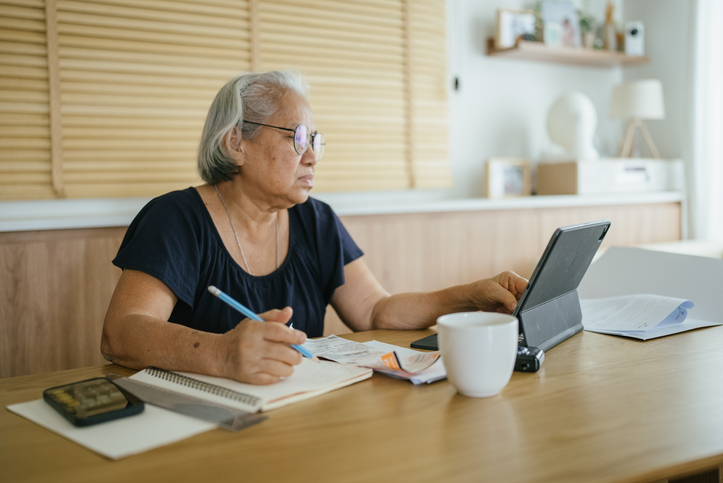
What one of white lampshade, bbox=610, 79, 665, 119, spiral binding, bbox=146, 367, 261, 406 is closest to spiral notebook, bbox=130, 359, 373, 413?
spiral binding, bbox=146, 367, 261, 406

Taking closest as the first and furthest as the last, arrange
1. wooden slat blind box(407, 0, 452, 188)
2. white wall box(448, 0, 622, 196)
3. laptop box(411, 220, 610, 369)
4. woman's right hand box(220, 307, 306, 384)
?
woman's right hand box(220, 307, 306, 384) → laptop box(411, 220, 610, 369) → wooden slat blind box(407, 0, 452, 188) → white wall box(448, 0, 622, 196)

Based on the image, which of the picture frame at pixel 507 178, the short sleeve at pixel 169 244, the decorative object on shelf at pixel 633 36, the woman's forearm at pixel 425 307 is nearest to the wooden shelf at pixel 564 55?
the decorative object on shelf at pixel 633 36

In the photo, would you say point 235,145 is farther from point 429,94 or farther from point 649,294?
point 429,94

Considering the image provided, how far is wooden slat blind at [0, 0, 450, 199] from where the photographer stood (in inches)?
81.7

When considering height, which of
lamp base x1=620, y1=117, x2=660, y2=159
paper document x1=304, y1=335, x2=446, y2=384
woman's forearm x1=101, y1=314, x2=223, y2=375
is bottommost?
paper document x1=304, y1=335, x2=446, y2=384

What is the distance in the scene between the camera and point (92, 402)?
79 centimetres

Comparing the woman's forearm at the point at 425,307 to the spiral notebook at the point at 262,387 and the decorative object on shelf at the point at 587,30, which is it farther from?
the decorative object on shelf at the point at 587,30

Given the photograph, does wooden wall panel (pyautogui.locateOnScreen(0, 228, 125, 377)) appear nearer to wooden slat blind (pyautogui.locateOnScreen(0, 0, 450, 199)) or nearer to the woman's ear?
wooden slat blind (pyautogui.locateOnScreen(0, 0, 450, 199))

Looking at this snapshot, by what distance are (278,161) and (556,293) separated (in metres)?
0.76

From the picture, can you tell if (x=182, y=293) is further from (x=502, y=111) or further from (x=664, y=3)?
(x=664, y=3)

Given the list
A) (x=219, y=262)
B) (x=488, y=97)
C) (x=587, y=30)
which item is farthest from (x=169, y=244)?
(x=587, y=30)

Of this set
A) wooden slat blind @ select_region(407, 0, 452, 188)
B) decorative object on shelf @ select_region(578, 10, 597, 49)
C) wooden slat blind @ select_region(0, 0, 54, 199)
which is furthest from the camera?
decorative object on shelf @ select_region(578, 10, 597, 49)

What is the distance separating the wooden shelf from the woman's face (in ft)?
6.15

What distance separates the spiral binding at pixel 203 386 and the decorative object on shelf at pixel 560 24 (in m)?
2.78
